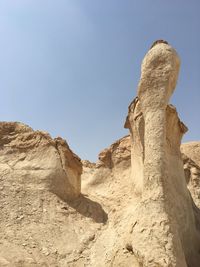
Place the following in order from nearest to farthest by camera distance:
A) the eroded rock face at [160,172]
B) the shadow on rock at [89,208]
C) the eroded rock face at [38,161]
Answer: the eroded rock face at [160,172]
the shadow on rock at [89,208]
the eroded rock face at [38,161]

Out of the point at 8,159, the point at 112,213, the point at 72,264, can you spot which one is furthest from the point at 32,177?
the point at 72,264

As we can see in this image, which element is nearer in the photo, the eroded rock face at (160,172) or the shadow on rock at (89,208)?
the eroded rock face at (160,172)

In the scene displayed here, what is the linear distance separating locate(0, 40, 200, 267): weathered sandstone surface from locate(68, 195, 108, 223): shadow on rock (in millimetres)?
24

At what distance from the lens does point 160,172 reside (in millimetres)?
7066

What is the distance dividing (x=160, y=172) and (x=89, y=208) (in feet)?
9.89

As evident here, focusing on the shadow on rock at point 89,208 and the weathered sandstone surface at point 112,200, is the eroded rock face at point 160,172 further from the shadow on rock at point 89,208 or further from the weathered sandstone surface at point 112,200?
the shadow on rock at point 89,208

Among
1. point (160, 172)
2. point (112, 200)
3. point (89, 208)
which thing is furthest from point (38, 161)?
point (160, 172)

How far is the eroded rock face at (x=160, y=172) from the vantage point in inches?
249

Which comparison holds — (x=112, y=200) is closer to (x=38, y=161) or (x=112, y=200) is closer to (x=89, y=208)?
(x=89, y=208)

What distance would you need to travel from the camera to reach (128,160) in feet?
38.2

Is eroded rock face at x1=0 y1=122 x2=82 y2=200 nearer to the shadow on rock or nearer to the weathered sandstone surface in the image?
the weathered sandstone surface

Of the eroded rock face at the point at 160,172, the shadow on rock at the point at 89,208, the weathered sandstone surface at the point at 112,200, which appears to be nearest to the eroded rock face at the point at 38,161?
the weathered sandstone surface at the point at 112,200

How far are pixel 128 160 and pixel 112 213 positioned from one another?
8.83 feet

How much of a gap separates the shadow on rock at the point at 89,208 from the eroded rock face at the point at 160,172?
107cm
